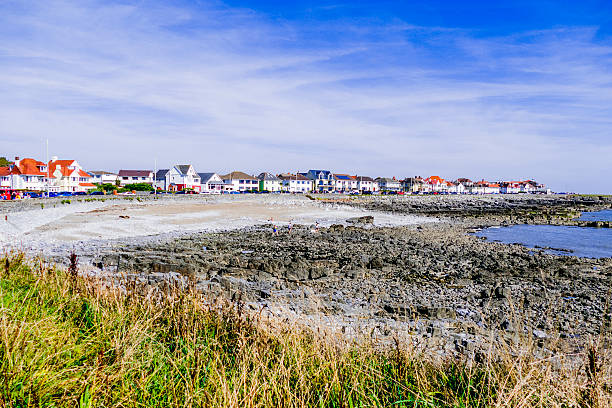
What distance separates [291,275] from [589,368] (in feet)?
37.9

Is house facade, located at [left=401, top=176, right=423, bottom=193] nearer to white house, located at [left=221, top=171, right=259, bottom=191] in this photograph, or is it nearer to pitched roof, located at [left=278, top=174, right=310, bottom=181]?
pitched roof, located at [left=278, top=174, right=310, bottom=181]

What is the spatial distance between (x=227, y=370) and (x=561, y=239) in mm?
32132

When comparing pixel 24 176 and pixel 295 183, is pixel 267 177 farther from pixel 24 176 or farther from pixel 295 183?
pixel 24 176

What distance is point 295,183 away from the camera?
132 metres

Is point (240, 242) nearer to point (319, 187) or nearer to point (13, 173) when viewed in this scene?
point (13, 173)

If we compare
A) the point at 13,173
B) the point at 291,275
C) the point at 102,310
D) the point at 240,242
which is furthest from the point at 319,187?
the point at 102,310

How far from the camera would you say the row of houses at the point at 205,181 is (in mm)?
80500

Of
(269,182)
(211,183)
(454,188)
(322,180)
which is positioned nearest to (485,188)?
(454,188)

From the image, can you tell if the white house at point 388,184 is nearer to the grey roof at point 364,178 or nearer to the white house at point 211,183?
the grey roof at point 364,178

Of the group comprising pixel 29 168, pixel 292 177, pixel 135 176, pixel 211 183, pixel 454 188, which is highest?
pixel 292 177

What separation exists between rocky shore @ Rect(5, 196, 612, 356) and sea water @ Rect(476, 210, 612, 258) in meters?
2.58

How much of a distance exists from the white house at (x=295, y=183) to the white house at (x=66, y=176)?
5765cm

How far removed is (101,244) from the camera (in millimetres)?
20938

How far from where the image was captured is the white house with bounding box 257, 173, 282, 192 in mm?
126750
